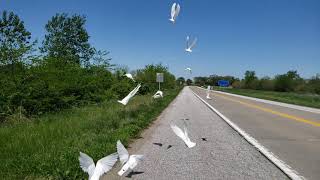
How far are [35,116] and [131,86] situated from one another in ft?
63.8

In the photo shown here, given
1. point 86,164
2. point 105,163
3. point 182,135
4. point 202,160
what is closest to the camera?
point 86,164

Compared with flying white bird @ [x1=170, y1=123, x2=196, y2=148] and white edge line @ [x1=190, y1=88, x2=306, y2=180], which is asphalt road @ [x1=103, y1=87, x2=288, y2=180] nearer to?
white edge line @ [x1=190, y1=88, x2=306, y2=180]

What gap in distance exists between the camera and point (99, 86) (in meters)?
29.9

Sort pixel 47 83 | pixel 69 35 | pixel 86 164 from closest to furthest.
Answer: pixel 86 164
pixel 47 83
pixel 69 35

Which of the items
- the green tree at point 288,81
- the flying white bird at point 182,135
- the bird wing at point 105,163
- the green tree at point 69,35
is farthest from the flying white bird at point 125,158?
the green tree at point 288,81

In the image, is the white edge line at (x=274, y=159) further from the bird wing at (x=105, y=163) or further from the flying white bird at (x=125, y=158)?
the bird wing at (x=105, y=163)

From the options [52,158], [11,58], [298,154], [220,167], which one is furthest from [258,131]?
[11,58]

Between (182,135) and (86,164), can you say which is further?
(182,135)

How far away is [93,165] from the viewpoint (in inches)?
207

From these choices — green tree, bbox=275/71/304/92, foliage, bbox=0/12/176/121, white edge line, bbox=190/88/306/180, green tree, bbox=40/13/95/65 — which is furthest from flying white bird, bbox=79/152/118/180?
green tree, bbox=275/71/304/92

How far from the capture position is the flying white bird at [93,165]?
16.9ft

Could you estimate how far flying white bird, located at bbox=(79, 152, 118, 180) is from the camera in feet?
16.9

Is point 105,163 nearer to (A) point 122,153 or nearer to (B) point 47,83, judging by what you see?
(A) point 122,153

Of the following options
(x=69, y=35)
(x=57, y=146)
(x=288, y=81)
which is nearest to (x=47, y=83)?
(x=57, y=146)
